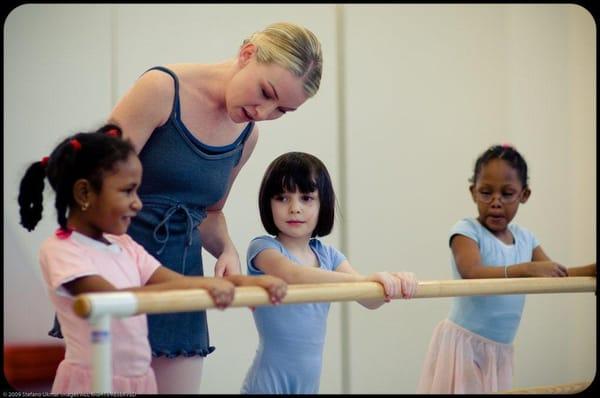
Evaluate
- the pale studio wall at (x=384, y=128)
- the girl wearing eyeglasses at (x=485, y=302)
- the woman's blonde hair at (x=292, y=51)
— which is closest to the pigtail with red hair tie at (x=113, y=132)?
the woman's blonde hair at (x=292, y=51)

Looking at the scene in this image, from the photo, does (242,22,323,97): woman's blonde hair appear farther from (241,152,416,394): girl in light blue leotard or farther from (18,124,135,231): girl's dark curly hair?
(18,124,135,231): girl's dark curly hair

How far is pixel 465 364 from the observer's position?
2.67m

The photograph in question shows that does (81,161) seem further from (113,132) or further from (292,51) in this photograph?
(292,51)

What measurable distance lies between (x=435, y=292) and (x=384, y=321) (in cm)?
185

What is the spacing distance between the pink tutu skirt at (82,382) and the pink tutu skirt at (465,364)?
1083 mm

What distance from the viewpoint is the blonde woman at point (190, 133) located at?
2.00m

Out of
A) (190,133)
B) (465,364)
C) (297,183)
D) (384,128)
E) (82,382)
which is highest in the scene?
(384,128)

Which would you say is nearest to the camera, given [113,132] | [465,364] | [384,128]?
[113,132]

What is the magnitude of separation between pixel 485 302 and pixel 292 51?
42.0 inches

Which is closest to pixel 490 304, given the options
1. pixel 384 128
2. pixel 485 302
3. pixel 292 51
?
pixel 485 302

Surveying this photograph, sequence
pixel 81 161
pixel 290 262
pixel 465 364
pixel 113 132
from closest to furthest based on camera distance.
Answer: pixel 81 161 → pixel 113 132 → pixel 290 262 → pixel 465 364

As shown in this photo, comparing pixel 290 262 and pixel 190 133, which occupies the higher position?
pixel 190 133

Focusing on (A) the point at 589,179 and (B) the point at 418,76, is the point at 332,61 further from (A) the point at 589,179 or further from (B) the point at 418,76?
(A) the point at 589,179

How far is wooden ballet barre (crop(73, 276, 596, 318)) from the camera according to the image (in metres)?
1.52
